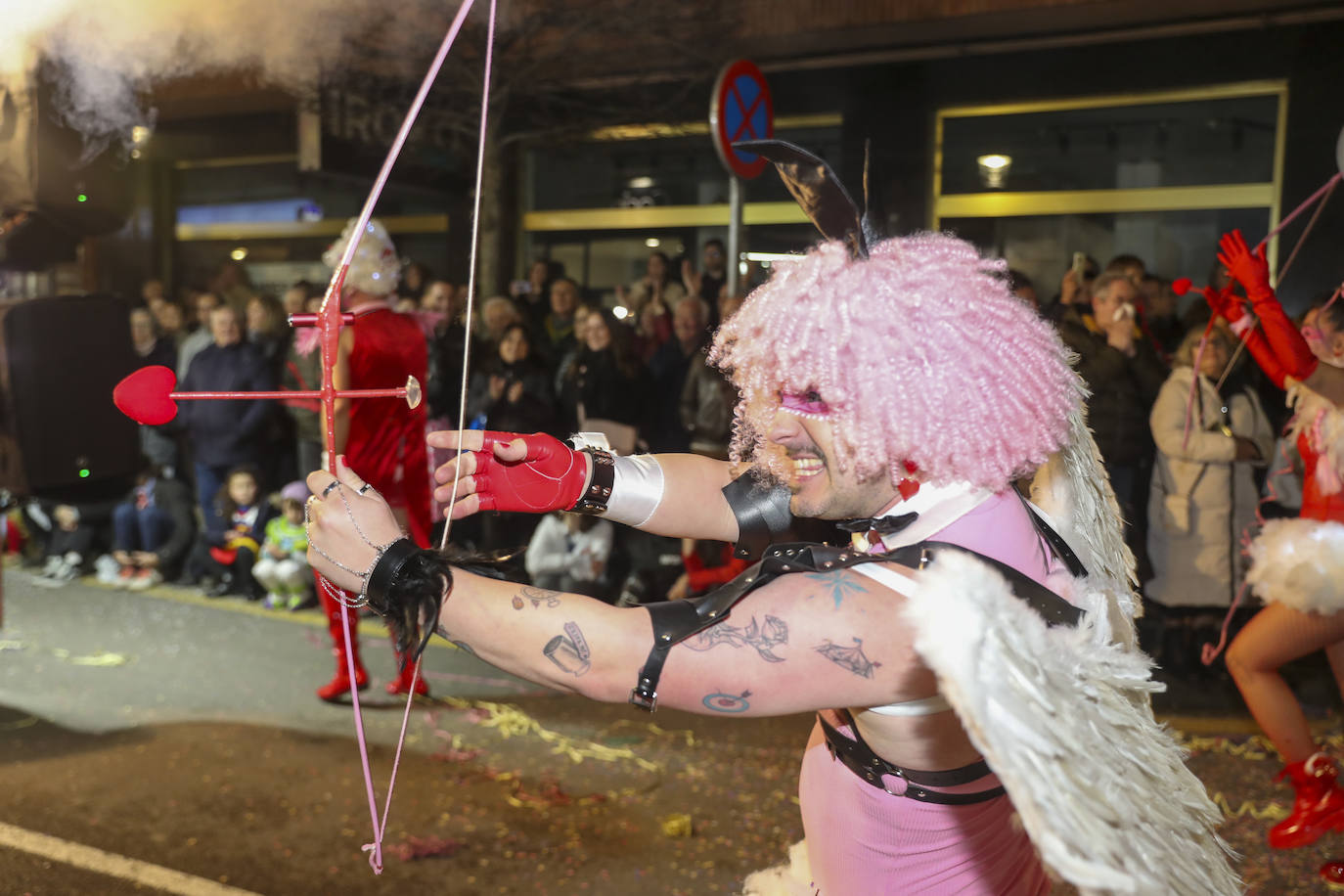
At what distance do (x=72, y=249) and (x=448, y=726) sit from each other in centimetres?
254

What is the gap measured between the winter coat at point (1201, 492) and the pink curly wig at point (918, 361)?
162 inches

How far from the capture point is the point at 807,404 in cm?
A: 171

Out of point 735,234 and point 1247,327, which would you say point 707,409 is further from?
point 1247,327

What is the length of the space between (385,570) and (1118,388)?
4.91 m

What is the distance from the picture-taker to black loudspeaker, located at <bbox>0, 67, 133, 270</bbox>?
3.84 meters

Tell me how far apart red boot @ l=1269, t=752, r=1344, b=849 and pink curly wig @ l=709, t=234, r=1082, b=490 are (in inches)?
107

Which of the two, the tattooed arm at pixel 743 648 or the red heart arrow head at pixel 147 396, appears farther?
the red heart arrow head at pixel 147 396

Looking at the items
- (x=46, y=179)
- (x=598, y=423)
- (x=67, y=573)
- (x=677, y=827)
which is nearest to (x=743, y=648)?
(x=677, y=827)

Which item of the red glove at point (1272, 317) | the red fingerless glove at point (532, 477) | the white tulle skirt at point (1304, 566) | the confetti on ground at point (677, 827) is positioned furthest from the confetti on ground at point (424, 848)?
the red glove at point (1272, 317)

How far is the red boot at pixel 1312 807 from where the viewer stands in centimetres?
357

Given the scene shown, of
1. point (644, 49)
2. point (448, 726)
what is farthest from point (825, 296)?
point (644, 49)

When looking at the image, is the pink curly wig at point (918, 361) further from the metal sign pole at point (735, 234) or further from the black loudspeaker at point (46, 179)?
the metal sign pole at point (735, 234)

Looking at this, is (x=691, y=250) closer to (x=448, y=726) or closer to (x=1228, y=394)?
(x=1228, y=394)

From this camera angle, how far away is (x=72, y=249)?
14.1ft
